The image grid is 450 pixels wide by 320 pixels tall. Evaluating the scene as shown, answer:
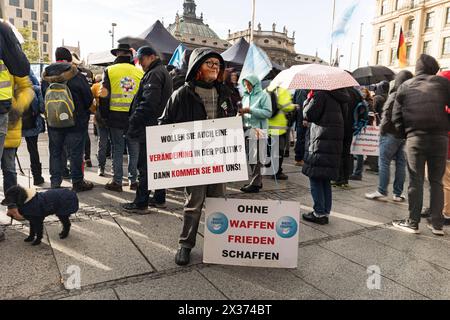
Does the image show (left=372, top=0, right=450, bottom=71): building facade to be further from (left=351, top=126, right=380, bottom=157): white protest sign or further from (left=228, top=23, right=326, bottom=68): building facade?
(left=351, top=126, right=380, bottom=157): white protest sign

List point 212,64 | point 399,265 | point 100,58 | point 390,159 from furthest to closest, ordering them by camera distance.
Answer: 1. point 100,58
2. point 390,159
3. point 399,265
4. point 212,64

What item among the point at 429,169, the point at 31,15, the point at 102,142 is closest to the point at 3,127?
the point at 102,142

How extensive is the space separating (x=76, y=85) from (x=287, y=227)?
371cm

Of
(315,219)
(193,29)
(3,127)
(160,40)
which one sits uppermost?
(193,29)

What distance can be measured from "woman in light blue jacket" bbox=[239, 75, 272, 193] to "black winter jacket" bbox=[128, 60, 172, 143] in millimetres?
1586

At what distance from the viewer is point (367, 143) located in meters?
6.89

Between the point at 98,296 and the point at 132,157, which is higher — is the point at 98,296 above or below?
below

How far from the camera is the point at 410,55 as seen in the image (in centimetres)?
5497

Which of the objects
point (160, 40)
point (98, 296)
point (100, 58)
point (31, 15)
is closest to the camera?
point (98, 296)

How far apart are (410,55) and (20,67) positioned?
205 feet

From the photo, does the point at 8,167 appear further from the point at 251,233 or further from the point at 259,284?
the point at 259,284

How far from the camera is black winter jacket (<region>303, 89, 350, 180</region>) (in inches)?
163

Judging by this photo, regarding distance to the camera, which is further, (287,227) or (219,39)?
(219,39)

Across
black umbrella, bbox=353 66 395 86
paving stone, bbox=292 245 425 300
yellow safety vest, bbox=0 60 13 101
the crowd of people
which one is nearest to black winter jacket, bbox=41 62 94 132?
the crowd of people
